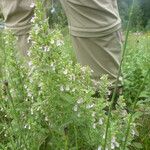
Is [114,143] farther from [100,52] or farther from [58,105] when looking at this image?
[100,52]

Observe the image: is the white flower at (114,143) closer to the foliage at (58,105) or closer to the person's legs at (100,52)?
the foliage at (58,105)

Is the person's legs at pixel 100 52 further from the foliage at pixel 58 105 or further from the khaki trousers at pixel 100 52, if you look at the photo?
the foliage at pixel 58 105

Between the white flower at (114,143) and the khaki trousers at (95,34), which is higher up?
the khaki trousers at (95,34)

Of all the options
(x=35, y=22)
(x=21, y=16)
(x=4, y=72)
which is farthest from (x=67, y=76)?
(x=21, y=16)

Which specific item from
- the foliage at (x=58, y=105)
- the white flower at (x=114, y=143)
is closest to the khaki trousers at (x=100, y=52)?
the foliage at (x=58, y=105)

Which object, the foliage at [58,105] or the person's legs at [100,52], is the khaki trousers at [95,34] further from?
the foliage at [58,105]

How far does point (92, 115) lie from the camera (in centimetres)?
188

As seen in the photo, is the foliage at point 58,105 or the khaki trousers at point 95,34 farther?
the khaki trousers at point 95,34

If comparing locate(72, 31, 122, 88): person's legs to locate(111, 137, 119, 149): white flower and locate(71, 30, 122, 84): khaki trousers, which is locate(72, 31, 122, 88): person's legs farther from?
locate(111, 137, 119, 149): white flower

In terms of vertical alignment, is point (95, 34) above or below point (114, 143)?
above

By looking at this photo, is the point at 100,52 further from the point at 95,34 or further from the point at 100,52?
the point at 95,34

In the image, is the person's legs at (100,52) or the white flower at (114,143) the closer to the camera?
the white flower at (114,143)

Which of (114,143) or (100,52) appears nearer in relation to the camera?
(114,143)

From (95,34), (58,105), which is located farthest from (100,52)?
(58,105)
